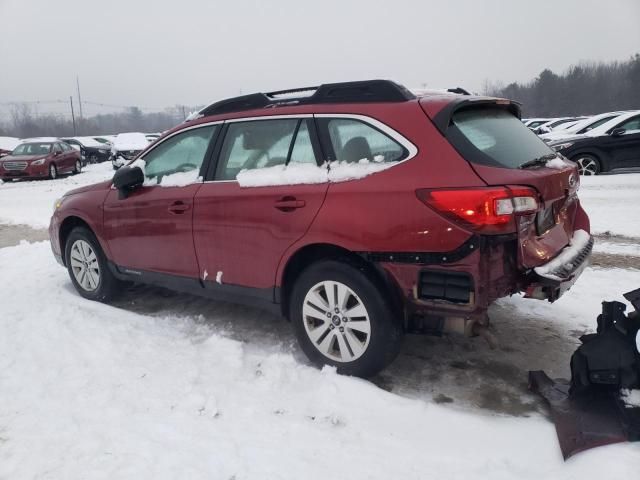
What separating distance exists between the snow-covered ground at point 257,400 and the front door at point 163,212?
1.77 feet

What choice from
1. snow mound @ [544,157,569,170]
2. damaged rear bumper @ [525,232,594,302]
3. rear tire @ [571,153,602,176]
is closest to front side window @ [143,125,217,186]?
snow mound @ [544,157,569,170]

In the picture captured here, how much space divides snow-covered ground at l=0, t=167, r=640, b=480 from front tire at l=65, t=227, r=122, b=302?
10.9 inches

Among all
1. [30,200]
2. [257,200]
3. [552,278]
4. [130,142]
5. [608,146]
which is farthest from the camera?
[130,142]

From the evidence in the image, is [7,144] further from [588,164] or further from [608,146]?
[608,146]

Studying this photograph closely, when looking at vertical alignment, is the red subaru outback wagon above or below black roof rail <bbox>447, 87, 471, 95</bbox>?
below

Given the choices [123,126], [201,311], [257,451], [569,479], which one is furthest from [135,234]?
[123,126]

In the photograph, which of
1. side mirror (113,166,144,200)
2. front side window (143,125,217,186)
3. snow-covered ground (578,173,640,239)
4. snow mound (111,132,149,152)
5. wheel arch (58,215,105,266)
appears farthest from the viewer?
snow mound (111,132,149,152)

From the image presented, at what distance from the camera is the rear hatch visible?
2.75 meters

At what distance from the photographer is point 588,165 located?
38.8 ft

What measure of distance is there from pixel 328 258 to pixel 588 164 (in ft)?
35.6

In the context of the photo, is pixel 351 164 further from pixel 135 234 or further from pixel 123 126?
pixel 123 126

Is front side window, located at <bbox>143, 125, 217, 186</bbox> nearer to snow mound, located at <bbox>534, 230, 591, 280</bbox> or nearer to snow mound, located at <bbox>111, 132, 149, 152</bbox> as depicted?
snow mound, located at <bbox>534, 230, 591, 280</bbox>

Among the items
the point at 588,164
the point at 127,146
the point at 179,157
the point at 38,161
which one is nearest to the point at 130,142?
the point at 127,146

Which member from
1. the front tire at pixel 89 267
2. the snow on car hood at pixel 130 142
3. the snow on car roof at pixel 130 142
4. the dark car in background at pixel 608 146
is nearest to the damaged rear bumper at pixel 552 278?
the front tire at pixel 89 267
